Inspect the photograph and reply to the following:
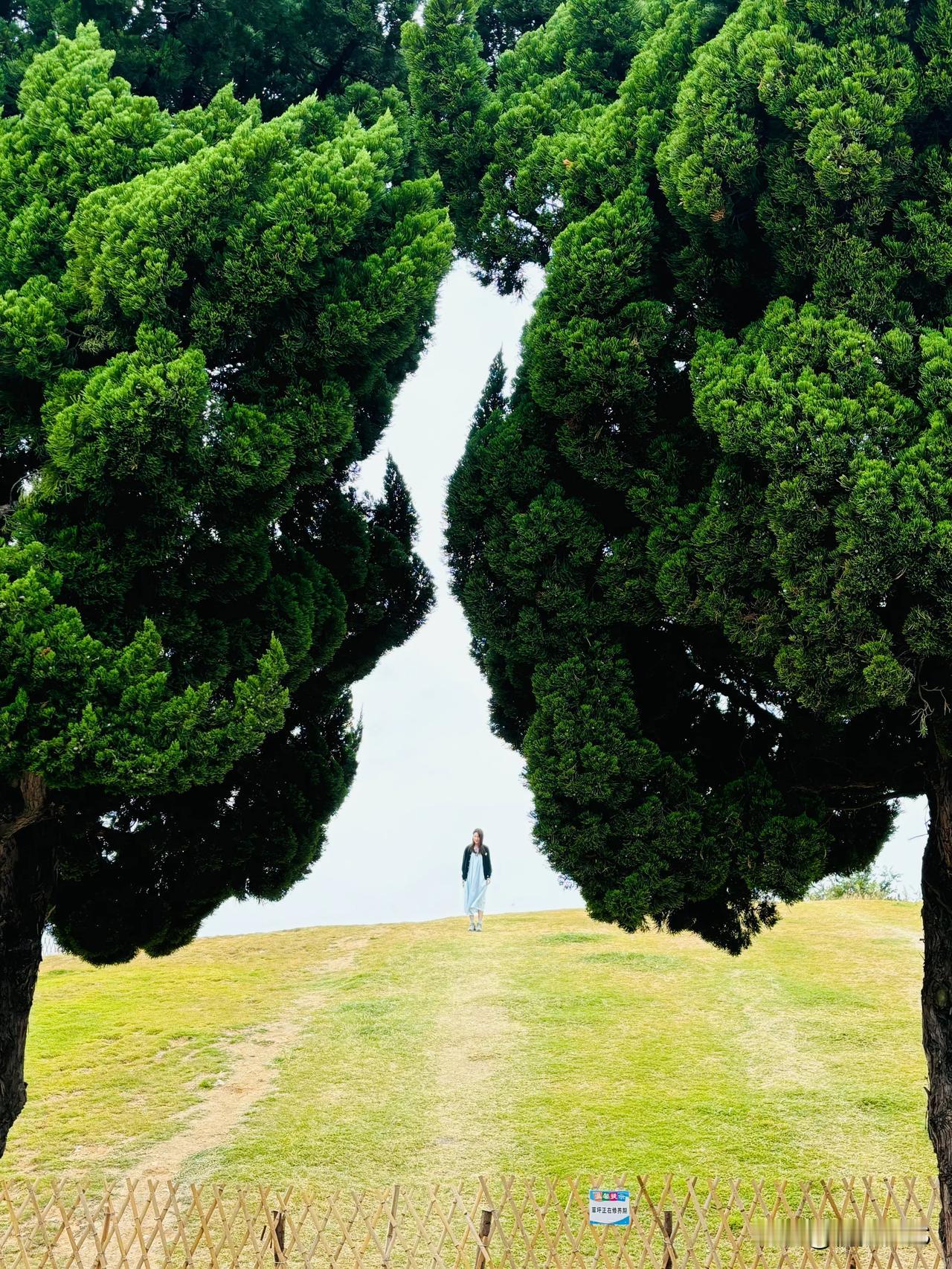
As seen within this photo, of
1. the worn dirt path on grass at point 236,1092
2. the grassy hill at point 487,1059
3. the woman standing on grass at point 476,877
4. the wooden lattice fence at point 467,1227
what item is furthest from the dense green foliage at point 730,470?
the woman standing on grass at point 476,877

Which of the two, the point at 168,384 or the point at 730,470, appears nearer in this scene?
the point at 168,384

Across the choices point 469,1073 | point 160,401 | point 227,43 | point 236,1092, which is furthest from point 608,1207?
point 227,43

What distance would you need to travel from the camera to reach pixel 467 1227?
826 centimetres

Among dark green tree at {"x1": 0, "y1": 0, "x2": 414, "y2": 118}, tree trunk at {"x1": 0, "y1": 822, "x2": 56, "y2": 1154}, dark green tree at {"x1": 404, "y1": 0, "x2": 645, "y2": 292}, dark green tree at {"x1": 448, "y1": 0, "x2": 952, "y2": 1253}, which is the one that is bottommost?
tree trunk at {"x1": 0, "y1": 822, "x2": 56, "y2": 1154}

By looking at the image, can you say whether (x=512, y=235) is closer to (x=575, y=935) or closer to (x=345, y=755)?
(x=345, y=755)

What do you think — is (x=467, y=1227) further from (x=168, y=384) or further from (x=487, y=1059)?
(x=168, y=384)

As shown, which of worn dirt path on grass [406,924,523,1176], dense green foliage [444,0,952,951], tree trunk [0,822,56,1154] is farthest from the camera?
worn dirt path on grass [406,924,523,1176]

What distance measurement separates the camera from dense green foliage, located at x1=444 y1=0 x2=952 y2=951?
5898 millimetres

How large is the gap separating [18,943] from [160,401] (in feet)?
12.1

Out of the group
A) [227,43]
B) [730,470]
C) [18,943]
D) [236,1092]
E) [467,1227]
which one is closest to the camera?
[730,470]

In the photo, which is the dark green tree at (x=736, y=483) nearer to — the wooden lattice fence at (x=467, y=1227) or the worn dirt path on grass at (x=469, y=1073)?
the wooden lattice fence at (x=467, y=1227)

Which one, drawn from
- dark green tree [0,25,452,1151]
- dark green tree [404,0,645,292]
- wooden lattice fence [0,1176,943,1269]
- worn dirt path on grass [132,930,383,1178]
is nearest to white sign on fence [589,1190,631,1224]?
wooden lattice fence [0,1176,943,1269]

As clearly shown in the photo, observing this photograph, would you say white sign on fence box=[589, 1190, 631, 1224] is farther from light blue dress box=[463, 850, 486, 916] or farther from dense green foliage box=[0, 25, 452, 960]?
light blue dress box=[463, 850, 486, 916]

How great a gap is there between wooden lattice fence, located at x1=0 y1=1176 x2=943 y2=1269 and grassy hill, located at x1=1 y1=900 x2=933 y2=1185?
0.44m
